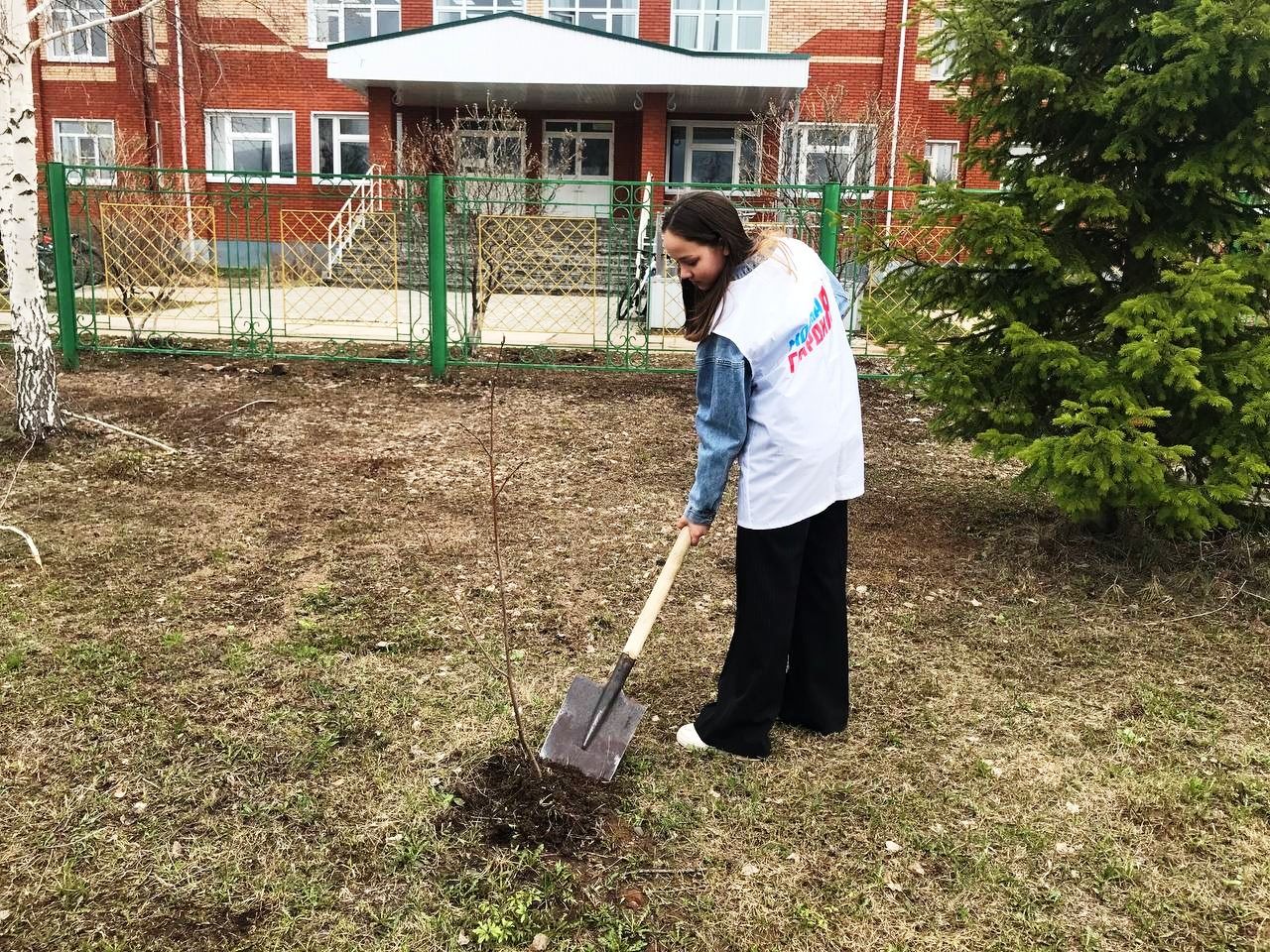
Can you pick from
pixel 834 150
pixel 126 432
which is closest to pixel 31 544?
pixel 126 432

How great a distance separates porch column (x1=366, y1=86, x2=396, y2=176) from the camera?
1894cm

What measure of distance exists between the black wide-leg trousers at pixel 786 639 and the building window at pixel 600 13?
64.1 feet

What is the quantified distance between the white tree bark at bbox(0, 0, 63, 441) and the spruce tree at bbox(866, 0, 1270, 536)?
15.8 feet

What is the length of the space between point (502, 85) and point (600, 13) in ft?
13.2

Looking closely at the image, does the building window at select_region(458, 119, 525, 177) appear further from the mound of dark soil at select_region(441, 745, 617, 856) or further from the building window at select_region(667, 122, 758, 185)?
the mound of dark soil at select_region(441, 745, 617, 856)

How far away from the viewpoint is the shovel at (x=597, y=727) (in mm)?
2764

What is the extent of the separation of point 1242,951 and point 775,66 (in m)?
16.1

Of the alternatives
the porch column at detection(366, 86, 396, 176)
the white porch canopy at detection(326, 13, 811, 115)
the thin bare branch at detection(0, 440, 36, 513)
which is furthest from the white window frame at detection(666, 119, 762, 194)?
the thin bare branch at detection(0, 440, 36, 513)

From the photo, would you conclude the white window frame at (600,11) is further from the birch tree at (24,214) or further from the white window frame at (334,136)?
the birch tree at (24,214)

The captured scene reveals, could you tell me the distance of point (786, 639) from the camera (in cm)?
281

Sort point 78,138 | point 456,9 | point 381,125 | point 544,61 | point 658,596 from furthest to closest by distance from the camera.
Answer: point 78,138
point 456,9
point 381,125
point 544,61
point 658,596

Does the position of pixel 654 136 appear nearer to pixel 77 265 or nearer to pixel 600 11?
pixel 600 11

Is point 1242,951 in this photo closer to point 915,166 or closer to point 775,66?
point 915,166

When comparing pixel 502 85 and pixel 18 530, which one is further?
pixel 502 85
